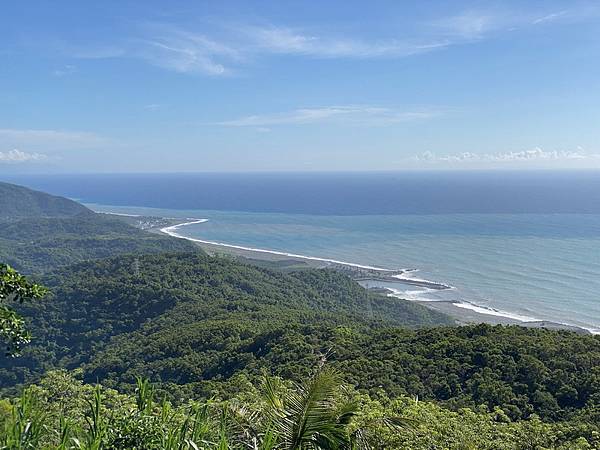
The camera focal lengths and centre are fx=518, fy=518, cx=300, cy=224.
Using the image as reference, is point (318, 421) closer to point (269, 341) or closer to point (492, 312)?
point (269, 341)

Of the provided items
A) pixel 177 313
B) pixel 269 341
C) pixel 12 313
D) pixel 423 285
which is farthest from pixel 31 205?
pixel 12 313

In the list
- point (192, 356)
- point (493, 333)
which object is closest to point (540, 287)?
point (493, 333)

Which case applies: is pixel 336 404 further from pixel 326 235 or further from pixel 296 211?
pixel 296 211

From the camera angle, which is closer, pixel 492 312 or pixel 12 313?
pixel 12 313

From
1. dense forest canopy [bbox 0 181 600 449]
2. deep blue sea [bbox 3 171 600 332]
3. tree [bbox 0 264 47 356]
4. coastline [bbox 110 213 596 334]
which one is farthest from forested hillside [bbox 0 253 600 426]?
deep blue sea [bbox 3 171 600 332]

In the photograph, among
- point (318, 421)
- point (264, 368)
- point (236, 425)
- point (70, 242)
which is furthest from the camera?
point (70, 242)

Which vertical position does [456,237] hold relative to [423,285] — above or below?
above

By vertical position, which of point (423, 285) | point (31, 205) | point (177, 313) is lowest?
point (177, 313)
